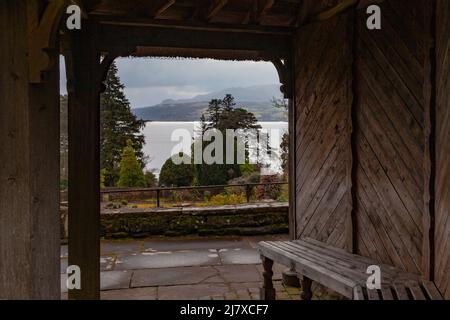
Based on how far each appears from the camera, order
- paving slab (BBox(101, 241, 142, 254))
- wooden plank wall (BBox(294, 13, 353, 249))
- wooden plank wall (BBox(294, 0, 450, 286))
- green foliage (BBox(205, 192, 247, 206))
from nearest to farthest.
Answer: wooden plank wall (BBox(294, 0, 450, 286)) < wooden plank wall (BBox(294, 13, 353, 249)) < paving slab (BBox(101, 241, 142, 254)) < green foliage (BBox(205, 192, 247, 206))

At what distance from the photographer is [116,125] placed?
41.2 feet

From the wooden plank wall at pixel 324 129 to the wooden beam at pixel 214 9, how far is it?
0.97m

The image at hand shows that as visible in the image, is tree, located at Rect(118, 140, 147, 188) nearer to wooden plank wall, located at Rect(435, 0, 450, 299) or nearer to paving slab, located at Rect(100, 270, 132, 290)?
paving slab, located at Rect(100, 270, 132, 290)

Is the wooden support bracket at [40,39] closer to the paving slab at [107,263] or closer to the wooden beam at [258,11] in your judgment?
the wooden beam at [258,11]

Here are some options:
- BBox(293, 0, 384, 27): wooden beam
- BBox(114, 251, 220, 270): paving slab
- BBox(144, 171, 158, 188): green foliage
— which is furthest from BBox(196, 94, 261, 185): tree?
BBox(293, 0, 384, 27): wooden beam

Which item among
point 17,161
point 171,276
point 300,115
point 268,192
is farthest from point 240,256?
point 268,192

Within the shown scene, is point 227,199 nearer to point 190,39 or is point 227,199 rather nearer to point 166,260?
point 166,260

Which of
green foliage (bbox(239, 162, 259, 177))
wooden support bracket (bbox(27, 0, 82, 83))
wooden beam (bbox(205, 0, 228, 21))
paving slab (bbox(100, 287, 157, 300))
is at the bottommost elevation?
paving slab (bbox(100, 287, 157, 300))

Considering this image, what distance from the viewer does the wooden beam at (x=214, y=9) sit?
3.89 m

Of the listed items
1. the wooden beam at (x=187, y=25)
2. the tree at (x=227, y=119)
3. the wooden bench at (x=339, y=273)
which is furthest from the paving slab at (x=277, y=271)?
the tree at (x=227, y=119)

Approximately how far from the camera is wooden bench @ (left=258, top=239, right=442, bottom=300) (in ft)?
8.63

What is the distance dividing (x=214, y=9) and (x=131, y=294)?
298 cm

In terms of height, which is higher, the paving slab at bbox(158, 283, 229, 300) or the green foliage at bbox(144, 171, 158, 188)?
the green foliage at bbox(144, 171, 158, 188)

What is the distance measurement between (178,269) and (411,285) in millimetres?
3177
